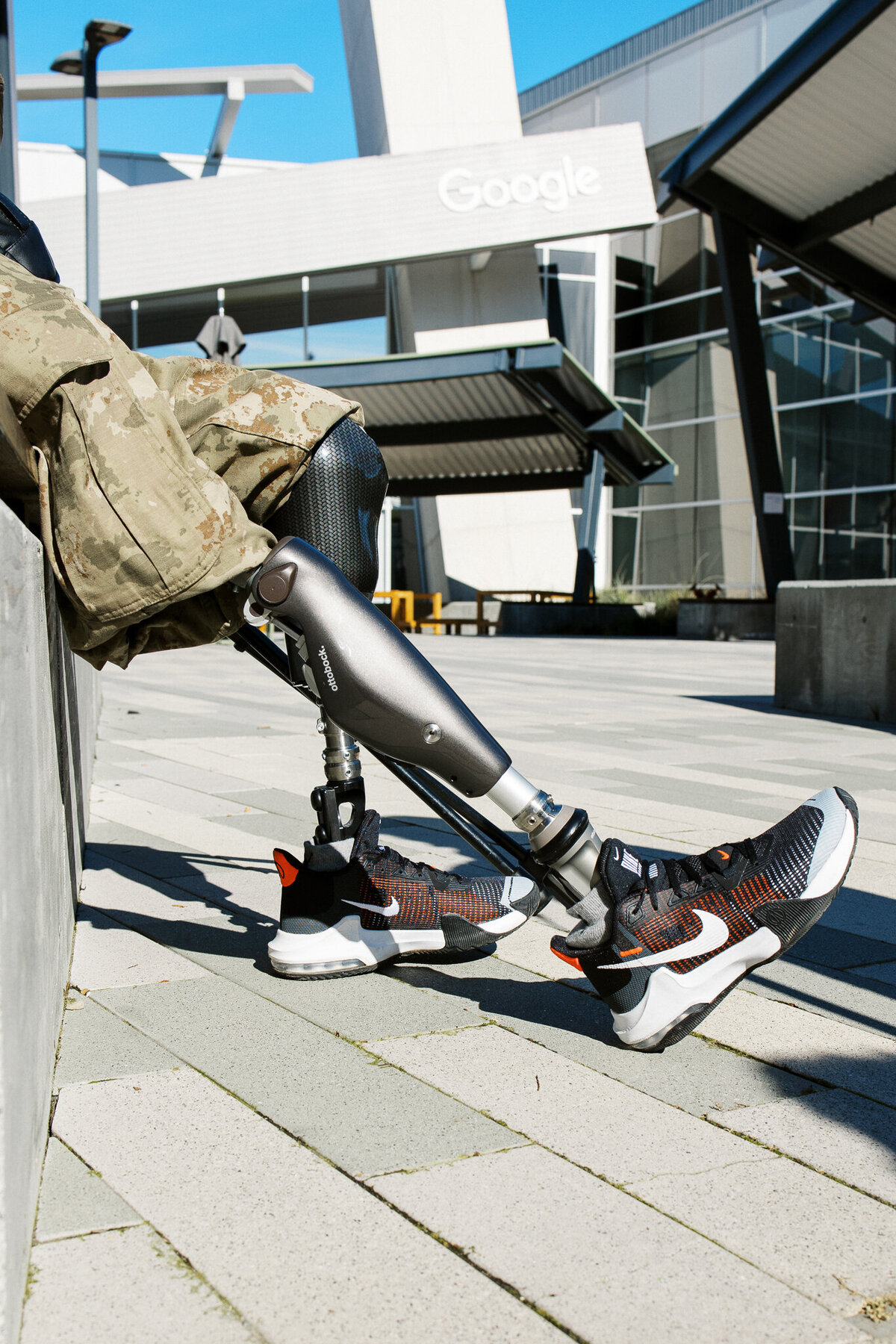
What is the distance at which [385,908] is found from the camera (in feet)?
7.55

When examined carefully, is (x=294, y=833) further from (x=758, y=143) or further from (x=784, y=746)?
(x=758, y=143)

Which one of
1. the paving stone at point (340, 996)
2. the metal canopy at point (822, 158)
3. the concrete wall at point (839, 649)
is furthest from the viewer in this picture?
the metal canopy at point (822, 158)

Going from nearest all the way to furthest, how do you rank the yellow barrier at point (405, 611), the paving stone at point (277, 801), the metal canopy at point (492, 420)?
1. the paving stone at point (277, 801)
2. the metal canopy at point (492, 420)
3. the yellow barrier at point (405, 611)

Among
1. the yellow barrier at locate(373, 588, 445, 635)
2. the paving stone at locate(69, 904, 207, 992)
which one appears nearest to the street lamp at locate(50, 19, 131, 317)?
the yellow barrier at locate(373, 588, 445, 635)

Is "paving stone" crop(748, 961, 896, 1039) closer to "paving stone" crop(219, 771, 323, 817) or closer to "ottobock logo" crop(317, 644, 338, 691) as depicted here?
"ottobock logo" crop(317, 644, 338, 691)

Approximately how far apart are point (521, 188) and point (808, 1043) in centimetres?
2547

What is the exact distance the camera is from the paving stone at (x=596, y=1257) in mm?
1167

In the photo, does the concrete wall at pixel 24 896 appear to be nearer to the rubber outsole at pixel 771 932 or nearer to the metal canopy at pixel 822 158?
the rubber outsole at pixel 771 932

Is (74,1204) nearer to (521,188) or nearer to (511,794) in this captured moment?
(511,794)

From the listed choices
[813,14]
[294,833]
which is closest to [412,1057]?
[294,833]

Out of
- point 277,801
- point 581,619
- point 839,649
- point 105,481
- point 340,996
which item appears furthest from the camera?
point 581,619

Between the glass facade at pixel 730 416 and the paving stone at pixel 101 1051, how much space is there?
2129 cm

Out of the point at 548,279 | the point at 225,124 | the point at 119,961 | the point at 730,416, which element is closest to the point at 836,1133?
the point at 119,961

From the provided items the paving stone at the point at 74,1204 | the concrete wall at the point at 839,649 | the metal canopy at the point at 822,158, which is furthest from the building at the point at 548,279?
the paving stone at the point at 74,1204
